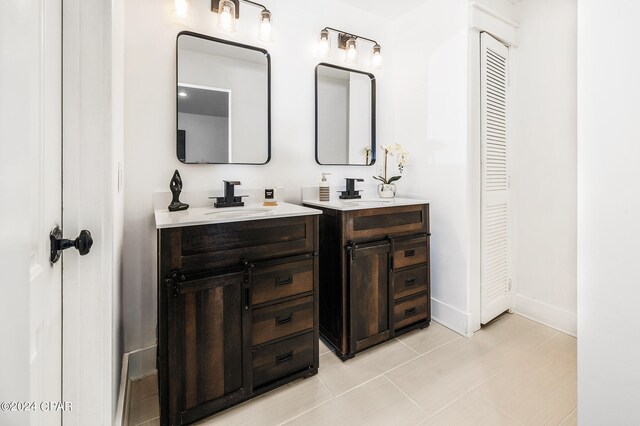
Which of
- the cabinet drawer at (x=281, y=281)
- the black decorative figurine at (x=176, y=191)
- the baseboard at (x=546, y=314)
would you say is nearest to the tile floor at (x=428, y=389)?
the baseboard at (x=546, y=314)

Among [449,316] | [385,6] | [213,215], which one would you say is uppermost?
[385,6]

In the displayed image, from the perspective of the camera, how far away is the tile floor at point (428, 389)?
1.46 metres

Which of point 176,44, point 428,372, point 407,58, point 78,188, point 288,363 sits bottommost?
point 428,372

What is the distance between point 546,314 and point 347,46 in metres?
2.69

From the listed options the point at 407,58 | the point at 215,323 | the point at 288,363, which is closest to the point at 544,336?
the point at 288,363

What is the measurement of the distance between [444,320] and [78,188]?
2472mm

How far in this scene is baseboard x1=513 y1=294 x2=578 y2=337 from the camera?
2213 mm

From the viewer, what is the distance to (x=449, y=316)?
2342mm

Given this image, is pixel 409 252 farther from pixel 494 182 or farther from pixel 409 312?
pixel 494 182

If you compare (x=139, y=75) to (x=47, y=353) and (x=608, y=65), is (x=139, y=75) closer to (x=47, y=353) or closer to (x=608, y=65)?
(x=47, y=353)

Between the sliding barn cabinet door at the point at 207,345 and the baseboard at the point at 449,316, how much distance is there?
1.60 meters

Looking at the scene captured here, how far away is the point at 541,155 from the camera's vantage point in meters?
2.37

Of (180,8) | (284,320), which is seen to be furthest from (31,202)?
(180,8)

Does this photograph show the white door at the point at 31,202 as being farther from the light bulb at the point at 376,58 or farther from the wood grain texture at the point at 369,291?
the light bulb at the point at 376,58
